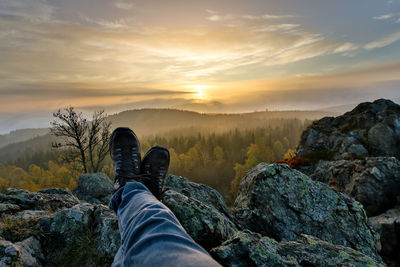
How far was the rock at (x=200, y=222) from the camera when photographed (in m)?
3.45

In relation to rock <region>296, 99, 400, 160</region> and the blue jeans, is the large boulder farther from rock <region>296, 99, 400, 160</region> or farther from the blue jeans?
rock <region>296, 99, 400, 160</region>

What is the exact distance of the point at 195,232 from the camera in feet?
11.3

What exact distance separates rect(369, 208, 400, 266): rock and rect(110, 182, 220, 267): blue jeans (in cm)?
1024

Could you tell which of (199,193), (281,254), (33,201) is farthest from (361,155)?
(33,201)

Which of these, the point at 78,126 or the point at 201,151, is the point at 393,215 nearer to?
the point at 78,126

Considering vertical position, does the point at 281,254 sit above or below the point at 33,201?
above

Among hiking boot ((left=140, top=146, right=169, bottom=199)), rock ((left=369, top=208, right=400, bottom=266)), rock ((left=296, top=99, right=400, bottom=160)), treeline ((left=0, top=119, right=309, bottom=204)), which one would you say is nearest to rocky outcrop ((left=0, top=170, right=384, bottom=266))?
hiking boot ((left=140, top=146, right=169, bottom=199))

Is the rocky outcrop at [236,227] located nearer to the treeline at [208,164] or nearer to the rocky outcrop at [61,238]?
the rocky outcrop at [61,238]

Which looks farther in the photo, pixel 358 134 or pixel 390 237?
pixel 358 134

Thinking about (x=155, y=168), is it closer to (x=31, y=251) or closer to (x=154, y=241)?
(x=31, y=251)

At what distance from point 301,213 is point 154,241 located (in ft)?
13.5

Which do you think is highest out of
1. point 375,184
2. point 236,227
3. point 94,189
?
point 236,227

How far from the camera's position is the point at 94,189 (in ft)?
52.4

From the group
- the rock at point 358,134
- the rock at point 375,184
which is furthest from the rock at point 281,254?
the rock at point 358,134
